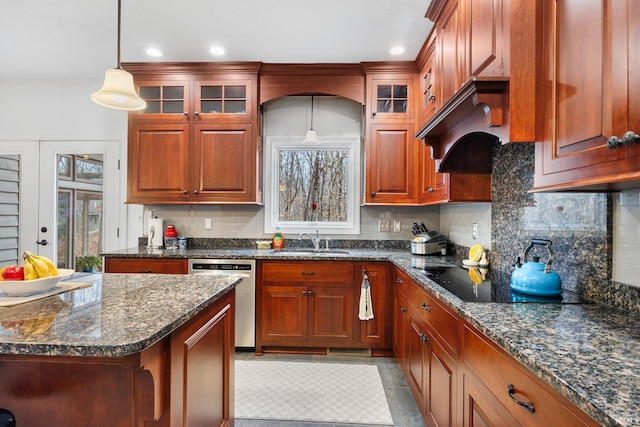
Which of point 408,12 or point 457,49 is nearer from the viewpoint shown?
point 457,49

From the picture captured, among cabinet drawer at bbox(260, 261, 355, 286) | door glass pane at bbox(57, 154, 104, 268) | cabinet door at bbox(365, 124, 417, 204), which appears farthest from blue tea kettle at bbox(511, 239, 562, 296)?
door glass pane at bbox(57, 154, 104, 268)

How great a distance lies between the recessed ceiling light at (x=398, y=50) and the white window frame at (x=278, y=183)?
871 mm

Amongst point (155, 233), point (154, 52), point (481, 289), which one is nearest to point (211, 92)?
point (154, 52)

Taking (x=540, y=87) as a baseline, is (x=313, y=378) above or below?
below

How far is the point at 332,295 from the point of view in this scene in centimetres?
281

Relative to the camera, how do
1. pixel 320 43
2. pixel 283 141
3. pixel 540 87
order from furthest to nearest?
pixel 283 141 → pixel 320 43 → pixel 540 87

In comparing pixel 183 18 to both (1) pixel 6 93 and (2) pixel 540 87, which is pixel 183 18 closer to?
(2) pixel 540 87

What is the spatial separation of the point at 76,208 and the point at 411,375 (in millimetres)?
3777

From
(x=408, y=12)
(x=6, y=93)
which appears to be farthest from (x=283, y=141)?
(x=6, y=93)

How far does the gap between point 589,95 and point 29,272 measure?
2039 millimetres

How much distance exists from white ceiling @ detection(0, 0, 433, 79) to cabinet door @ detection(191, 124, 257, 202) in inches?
27.4

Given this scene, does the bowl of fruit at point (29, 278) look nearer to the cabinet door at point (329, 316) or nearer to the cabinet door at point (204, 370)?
the cabinet door at point (204, 370)

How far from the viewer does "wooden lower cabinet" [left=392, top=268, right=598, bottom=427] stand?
0.82 metres

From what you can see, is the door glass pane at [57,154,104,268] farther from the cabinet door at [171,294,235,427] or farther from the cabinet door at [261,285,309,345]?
the cabinet door at [171,294,235,427]
